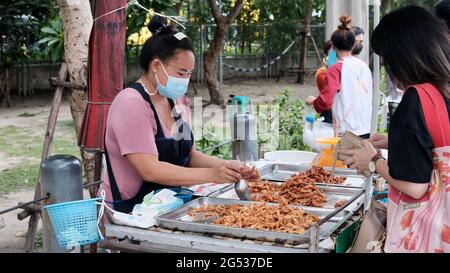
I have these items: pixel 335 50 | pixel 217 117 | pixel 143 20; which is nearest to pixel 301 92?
pixel 217 117

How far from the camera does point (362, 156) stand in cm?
218

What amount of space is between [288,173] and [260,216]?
3.79ft

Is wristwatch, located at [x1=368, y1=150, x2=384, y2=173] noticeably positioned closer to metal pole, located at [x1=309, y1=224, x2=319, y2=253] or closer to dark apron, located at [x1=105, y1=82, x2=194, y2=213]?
metal pole, located at [x1=309, y1=224, x2=319, y2=253]

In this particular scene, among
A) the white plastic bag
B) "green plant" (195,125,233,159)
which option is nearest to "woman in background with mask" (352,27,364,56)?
the white plastic bag

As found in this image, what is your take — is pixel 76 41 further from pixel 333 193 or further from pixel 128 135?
pixel 333 193

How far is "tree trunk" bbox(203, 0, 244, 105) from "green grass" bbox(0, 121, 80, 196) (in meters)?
3.48

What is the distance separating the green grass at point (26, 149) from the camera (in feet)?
23.6

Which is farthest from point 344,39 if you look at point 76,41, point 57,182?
point 57,182

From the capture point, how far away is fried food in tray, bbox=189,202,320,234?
7.31 ft

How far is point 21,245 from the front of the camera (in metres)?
5.18

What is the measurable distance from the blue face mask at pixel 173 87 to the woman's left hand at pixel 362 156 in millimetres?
917

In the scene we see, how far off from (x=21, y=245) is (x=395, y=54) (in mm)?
4400

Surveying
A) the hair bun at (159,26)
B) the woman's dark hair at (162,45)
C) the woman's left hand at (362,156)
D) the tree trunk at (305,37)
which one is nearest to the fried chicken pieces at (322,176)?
the woman's left hand at (362,156)
